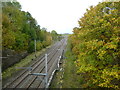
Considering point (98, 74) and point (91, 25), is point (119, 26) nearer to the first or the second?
point (91, 25)

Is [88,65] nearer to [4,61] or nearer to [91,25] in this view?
[91,25]

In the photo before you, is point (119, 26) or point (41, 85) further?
point (41, 85)

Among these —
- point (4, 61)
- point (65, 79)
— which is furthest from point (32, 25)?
point (65, 79)

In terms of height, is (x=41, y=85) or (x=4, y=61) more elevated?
(x=4, y=61)

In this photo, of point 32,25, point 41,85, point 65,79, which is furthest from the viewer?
point 32,25

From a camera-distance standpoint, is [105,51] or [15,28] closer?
[105,51]

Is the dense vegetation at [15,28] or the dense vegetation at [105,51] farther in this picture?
the dense vegetation at [15,28]

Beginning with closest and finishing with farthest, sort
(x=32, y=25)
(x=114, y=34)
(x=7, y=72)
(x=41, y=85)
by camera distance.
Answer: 1. (x=114, y=34)
2. (x=41, y=85)
3. (x=7, y=72)
4. (x=32, y=25)

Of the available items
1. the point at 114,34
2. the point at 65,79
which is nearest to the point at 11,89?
the point at 65,79

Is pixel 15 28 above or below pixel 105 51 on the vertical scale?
above

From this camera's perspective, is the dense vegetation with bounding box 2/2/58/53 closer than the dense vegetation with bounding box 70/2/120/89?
No

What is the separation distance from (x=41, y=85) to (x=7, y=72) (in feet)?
16.3

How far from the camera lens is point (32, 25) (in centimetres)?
3042

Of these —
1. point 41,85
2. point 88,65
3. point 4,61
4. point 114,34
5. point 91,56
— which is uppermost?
point 114,34
